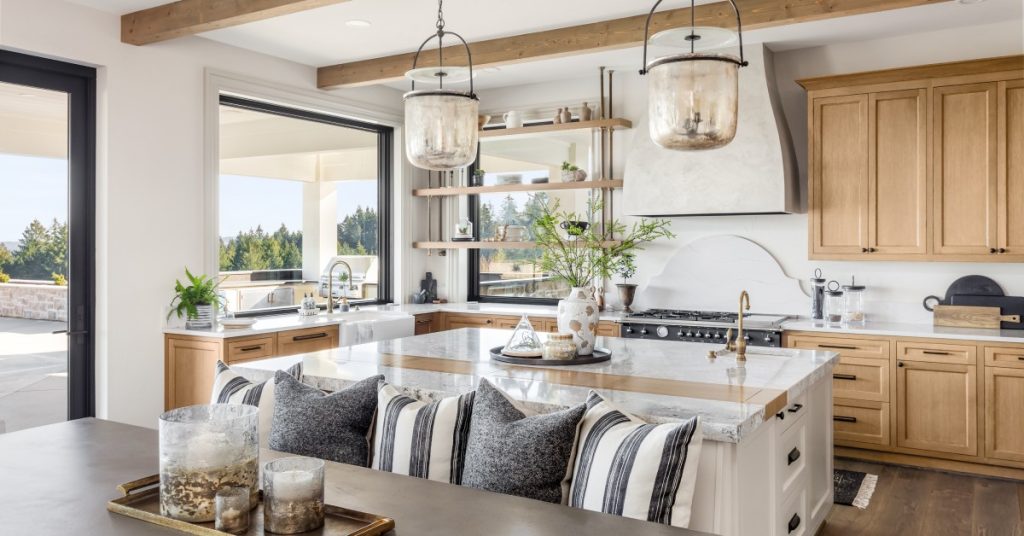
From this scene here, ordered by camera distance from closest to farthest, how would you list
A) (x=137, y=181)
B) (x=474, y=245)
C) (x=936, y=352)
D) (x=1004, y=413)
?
(x=1004, y=413), (x=936, y=352), (x=137, y=181), (x=474, y=245)

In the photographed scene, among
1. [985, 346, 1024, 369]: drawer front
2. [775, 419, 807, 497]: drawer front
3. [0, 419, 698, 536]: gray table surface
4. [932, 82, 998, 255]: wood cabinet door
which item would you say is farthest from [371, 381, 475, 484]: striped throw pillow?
[932, 82, 998, 255]: wood cabinet door

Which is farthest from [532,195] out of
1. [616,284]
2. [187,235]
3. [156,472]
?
[156,472]

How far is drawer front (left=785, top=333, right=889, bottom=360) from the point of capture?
467 centimetres

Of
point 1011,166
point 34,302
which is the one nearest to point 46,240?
point 34,302

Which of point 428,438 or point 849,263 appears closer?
point 428,438

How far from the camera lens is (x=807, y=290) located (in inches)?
215

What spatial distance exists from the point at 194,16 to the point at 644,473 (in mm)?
3642

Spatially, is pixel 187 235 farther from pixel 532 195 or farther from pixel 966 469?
pixel 966 469

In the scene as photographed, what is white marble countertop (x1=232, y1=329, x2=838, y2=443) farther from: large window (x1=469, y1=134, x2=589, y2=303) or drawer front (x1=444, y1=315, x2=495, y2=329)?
large window (x1=469, y1=134, x2=589, y2=303)

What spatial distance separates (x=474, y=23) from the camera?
473 cm

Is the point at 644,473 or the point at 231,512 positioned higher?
the point at 231,512

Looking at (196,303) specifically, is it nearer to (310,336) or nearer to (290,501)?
(310,336)

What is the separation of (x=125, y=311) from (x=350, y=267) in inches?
83.0

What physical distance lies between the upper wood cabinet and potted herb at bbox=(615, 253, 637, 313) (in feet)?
4.49
